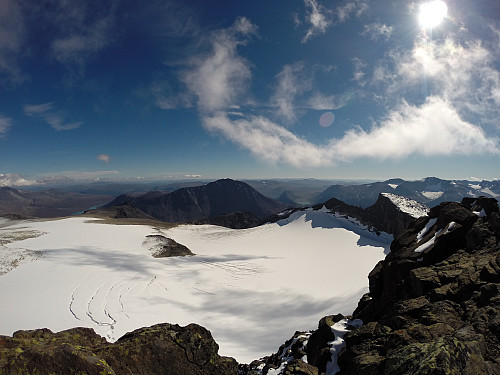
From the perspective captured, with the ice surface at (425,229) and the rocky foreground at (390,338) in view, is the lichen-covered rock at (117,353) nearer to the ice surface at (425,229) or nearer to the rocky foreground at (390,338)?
the rocky foreground at (390,338)

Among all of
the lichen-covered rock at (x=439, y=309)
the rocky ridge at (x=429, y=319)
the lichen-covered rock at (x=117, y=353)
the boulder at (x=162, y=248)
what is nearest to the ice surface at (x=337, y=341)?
the rocky ridge at (x=429, y=319)

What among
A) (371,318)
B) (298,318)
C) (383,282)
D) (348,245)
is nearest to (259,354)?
(298,318)

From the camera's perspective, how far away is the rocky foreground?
6.18 meters

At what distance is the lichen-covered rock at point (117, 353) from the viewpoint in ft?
21.1

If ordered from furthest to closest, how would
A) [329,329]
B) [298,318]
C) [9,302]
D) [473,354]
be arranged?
[298,318] < [9,302] < [329,329] < [473,354]

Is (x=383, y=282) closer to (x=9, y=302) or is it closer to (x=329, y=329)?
(x=329, y=329)

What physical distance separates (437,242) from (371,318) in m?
6.20

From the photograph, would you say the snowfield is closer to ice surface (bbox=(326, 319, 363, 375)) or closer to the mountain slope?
ice surface (bbox=(326, 319, 363, 375))

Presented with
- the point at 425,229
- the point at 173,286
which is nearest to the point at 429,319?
the point at 425,229

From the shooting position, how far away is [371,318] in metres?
13.0

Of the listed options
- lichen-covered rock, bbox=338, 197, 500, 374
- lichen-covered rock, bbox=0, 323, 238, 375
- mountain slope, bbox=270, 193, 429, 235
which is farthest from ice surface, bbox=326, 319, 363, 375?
mountain slope, bbox=270, 193, 429, 235

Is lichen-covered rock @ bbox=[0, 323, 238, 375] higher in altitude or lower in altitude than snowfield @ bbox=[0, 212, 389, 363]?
higher

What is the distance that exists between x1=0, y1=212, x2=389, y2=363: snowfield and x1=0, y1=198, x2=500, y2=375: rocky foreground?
30.0 ft

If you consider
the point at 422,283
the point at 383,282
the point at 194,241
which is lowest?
the point at 194,241
